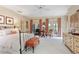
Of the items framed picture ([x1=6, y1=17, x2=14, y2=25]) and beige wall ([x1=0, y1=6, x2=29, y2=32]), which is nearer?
beige wall ([x1=0, y1=6, x2=29, y2=32])

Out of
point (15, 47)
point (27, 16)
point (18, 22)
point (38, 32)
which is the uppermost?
point (27, 16)

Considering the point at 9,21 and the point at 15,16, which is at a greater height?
the point at 15,16

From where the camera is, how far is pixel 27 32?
15.0 feet

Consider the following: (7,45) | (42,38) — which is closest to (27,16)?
(42,38)

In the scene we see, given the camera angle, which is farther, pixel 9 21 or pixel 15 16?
pixel 15 16

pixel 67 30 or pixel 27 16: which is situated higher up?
pixel 27 16

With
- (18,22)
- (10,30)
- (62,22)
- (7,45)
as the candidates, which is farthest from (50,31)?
(7,45)

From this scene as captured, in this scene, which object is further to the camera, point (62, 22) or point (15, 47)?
point (62, 22)

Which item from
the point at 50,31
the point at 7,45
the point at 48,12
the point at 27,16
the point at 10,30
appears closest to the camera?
the point at 7,45

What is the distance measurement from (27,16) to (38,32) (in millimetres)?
1007

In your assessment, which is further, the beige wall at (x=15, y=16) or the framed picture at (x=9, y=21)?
the framed picture at (x=9, y=21)

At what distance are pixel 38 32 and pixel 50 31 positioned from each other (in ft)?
2.00
